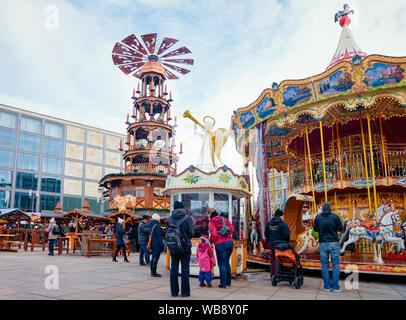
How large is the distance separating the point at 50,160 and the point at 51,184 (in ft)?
14.2

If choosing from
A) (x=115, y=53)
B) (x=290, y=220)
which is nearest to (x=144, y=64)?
(x=115, y=53)

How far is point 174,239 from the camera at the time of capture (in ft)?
20.2

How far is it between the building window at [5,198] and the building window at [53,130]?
12.1 m

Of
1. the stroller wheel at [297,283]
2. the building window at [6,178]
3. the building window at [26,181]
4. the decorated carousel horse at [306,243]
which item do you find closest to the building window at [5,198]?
the building window at [6,178]

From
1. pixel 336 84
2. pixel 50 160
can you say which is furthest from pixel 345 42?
pixel 50 160

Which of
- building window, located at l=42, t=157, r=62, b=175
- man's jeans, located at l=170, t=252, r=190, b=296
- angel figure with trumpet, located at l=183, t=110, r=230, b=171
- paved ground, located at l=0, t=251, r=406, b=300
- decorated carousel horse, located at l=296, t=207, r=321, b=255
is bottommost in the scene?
paved ground, located at l=0, t=251, r=406, b=300

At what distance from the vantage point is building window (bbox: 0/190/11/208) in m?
52.9

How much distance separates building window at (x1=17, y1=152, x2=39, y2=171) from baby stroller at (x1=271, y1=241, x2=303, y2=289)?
5794 cm

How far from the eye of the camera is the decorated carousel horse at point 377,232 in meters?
9.70

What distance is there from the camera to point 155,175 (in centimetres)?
3306

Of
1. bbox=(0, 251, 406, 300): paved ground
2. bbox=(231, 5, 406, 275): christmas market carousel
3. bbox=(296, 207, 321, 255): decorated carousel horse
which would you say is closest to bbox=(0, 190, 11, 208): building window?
bbox=(231, 5, 406, 275): christmas market carousel

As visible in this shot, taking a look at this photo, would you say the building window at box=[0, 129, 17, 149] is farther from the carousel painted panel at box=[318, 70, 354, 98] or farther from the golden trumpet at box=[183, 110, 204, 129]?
the carousel painted panel at box=[318, 70, 354, 98]

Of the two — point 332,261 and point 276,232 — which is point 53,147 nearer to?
point 276,232
